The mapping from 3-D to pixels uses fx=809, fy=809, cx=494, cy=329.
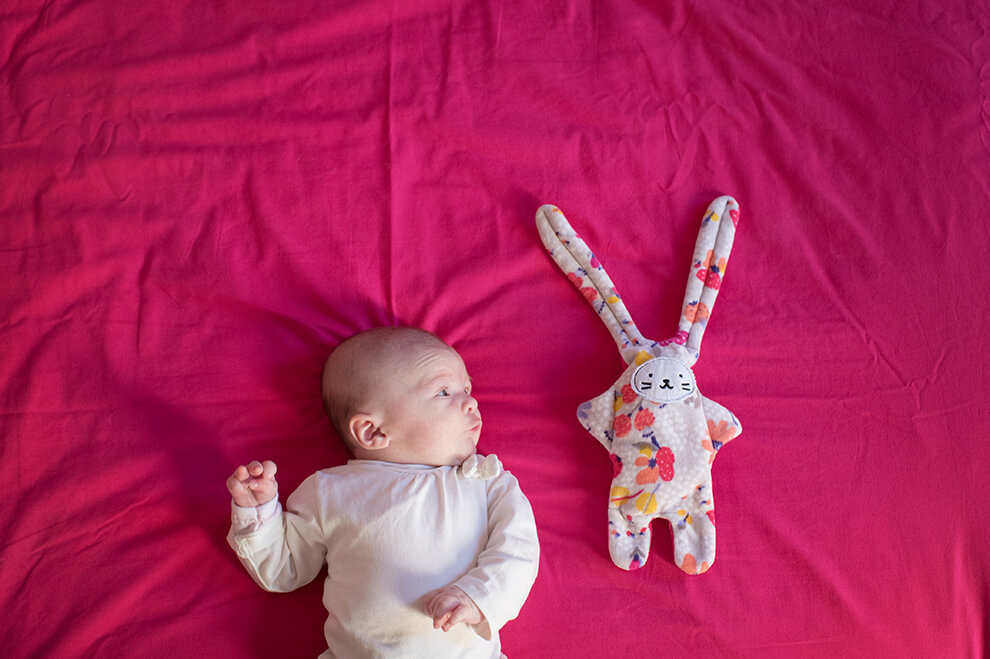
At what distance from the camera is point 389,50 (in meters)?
1.51

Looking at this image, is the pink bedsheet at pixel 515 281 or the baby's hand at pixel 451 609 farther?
the pink bedsheet at pixel 515 281

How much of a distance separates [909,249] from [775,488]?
1.66ft

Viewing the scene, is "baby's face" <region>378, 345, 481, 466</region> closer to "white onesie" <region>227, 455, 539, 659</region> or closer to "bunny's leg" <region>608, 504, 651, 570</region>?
"white onesie" <region>227, 455, 539, 659</region>

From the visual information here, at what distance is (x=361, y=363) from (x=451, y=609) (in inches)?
14.8

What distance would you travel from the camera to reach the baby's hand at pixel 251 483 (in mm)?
1109

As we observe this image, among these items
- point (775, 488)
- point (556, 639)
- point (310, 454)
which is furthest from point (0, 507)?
point (775, 488)

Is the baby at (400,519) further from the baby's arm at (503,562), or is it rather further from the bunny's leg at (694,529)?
the bunny's leg at (694,529)

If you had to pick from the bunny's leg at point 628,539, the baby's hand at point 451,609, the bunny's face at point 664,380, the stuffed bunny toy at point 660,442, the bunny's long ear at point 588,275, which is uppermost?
the bunny's long ear at point 588,275

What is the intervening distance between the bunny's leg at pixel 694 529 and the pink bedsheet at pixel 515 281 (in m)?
0.04

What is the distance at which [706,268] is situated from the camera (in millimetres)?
1373

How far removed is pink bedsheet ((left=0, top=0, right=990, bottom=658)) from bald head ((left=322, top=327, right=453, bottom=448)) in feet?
0.27

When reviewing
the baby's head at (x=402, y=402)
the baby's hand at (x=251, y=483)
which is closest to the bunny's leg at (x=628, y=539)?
the baby's head at (x=402, y=402)

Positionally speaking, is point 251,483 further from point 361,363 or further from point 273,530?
point 361,363

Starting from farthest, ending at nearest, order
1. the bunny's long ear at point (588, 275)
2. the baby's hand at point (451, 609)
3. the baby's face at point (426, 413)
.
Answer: the bunny's long ear at point (588, 275) < the baby's face at point (426, 413) < the baby's hand at point (451, 609)
